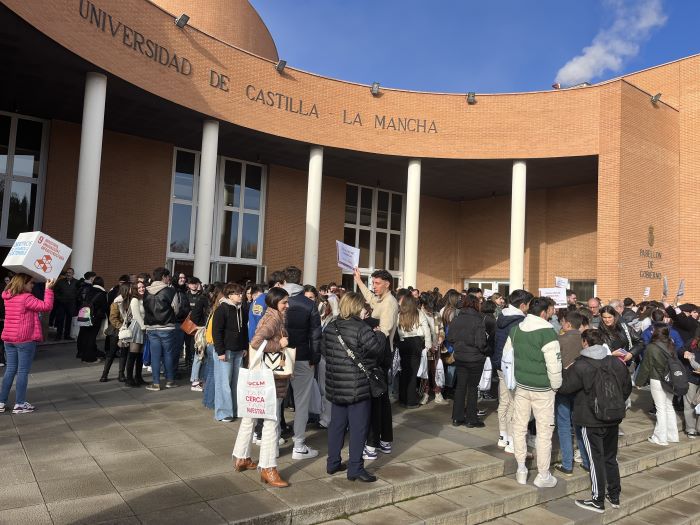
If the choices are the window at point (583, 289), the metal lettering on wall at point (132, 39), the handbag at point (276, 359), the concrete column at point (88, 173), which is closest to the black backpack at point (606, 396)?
the handbag at point (276, 359)

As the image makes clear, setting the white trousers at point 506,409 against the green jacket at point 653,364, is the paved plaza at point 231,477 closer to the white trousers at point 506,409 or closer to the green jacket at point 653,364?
the white trousers at point 506,409

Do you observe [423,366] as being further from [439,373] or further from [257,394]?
[257,394]

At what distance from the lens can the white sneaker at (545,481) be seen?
16.7 feet

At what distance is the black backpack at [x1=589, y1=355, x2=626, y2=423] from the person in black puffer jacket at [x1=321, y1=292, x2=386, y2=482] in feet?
7.06

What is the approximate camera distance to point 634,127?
18016 millimetres

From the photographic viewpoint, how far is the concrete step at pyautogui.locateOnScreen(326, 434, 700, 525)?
434cm

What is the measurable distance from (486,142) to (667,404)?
14.0m

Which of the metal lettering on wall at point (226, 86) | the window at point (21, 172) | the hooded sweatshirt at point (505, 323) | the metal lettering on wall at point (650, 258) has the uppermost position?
the metal lettering on wall at point (226, 86)

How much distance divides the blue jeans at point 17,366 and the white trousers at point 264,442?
3348 mm

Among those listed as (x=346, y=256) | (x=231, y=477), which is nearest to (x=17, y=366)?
(x=231, y=477)

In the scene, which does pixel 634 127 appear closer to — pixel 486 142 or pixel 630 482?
pixel 486 142

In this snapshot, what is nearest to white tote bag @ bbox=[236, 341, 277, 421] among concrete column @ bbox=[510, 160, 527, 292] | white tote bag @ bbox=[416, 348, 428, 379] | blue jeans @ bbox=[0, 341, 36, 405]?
blue jeans @ bbox=[0, 341, 36, 405]

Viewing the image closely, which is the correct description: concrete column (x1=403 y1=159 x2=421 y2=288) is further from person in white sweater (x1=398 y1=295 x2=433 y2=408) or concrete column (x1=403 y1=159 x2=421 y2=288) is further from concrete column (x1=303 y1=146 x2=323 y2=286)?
person in white sweater (x1=398 y1=295 x2=433 y2=408)

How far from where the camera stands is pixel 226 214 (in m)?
20.1
